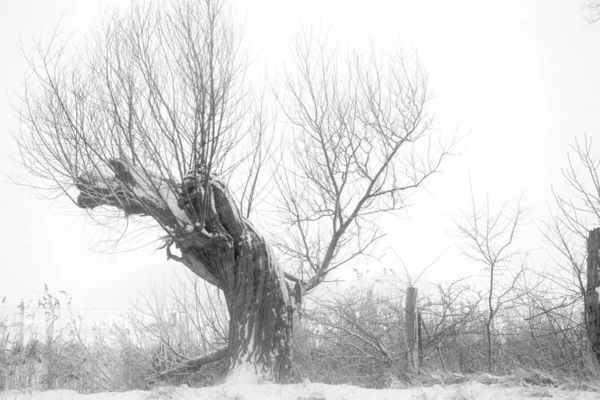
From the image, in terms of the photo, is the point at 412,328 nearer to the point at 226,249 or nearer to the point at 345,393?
the point at 345,393

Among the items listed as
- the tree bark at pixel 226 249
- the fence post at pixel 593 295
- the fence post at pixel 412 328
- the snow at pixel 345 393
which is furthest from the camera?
the fence post at pixel 412 328

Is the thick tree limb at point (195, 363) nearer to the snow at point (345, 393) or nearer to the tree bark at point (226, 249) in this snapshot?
the tree bark at point (226, 249)

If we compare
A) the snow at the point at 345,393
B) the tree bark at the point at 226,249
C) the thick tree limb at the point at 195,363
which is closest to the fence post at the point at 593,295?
the snow at the point at 345,393

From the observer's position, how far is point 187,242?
5484 mm

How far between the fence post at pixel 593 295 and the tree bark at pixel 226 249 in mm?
3483

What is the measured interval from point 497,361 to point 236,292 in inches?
169

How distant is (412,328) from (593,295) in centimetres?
228

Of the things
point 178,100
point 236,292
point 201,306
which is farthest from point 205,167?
point 201,306

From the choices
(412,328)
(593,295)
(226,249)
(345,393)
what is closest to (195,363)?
(226,249)

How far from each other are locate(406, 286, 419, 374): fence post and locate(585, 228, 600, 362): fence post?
2.11 m

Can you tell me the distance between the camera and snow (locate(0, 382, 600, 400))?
13.2 ft

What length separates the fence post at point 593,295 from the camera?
17.3 ft

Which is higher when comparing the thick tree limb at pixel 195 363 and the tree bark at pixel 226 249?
the tree bark at pixel 226 249

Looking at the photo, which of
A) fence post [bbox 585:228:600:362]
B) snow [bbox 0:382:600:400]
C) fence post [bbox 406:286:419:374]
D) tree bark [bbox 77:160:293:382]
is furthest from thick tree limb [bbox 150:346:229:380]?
fence post [bbox 585:228:600:362]
